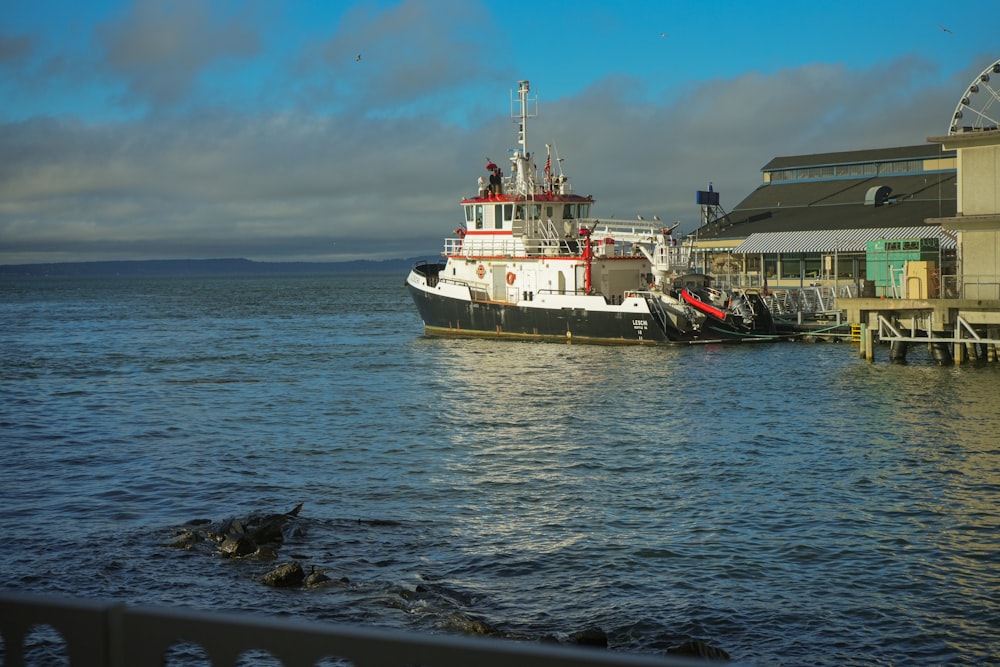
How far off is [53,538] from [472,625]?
8.31m

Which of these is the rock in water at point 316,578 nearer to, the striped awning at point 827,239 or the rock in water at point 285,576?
the rock in water at point 285,576

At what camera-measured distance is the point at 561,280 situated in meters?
48.8

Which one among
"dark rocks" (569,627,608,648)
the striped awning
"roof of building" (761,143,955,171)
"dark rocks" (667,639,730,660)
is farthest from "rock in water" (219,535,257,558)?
"roof of building" (761,143,955,171)

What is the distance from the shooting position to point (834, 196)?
76.1 metres

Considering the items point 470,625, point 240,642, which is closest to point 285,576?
point 470,625

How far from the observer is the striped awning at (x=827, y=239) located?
62.2 metres

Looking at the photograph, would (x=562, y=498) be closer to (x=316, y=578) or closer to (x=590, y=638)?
(x=316, y=578)

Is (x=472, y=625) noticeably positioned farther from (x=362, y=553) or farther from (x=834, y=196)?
(x=834, y=196)

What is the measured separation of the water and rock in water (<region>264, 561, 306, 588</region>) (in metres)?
0.27

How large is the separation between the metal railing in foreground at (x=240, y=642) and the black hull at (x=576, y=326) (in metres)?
42.9

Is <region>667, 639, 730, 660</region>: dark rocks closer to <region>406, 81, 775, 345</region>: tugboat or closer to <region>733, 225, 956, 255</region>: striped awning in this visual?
<region>406, 81, 775, 345</region>: tugboat

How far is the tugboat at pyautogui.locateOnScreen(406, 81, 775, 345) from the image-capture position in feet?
153

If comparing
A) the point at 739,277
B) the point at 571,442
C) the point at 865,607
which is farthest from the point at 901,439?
the point at 739,277

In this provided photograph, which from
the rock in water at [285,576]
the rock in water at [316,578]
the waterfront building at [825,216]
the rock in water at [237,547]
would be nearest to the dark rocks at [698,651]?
the rock in water at [316,578]
